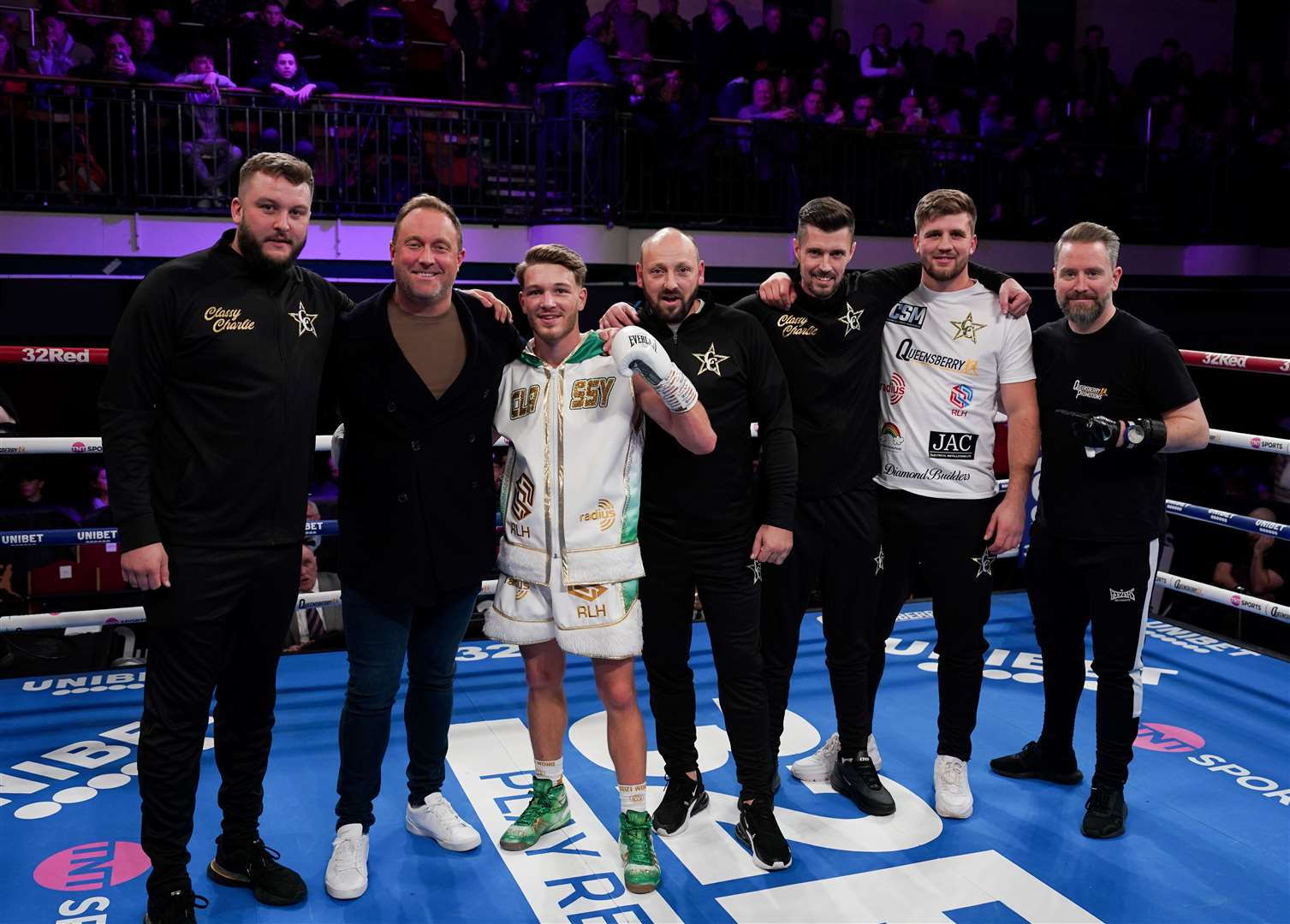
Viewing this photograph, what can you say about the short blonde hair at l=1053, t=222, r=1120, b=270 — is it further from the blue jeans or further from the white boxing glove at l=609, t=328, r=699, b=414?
the blue jeans

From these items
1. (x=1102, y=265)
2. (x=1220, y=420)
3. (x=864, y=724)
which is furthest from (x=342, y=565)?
(x=1220, y=420)

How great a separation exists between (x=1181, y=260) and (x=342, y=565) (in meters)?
10.2

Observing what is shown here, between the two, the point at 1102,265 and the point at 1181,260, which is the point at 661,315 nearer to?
the point at 1102,265

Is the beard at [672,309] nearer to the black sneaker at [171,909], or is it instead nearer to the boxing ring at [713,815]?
the boxing ring at [713,815]

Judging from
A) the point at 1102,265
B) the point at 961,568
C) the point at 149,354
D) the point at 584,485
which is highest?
the point at 1102,265

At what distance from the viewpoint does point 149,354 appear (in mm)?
2619

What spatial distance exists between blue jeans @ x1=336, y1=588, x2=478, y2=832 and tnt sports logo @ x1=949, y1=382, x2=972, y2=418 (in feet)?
4.85

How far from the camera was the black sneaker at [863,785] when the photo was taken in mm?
3402

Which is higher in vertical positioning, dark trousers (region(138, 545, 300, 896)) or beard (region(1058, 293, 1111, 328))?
beard (region(1058, 293, 1111, 328))

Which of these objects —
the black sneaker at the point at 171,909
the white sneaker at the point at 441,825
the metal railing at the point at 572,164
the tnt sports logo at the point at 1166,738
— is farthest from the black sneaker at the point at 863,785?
the metal railing at the point at 572,164

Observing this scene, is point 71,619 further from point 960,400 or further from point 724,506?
point 960,400

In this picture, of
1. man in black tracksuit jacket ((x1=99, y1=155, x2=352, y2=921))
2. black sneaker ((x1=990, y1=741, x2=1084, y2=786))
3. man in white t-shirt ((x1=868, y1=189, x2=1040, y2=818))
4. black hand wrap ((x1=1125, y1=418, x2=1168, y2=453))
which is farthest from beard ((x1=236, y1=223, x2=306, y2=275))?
black sneaker ((x1=990, y1=741, x2=1084, y2=786))

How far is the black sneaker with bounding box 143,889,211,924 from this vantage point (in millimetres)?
2684

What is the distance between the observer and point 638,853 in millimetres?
2994
